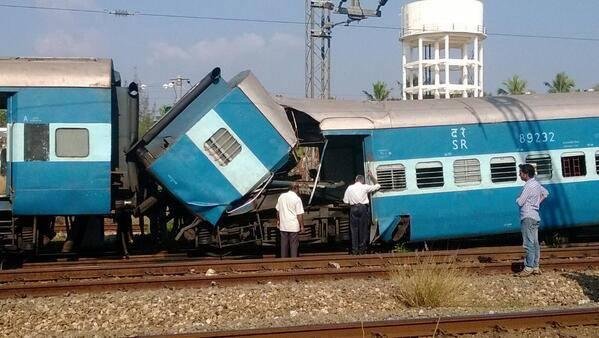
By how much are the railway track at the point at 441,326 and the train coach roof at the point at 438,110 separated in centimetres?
633

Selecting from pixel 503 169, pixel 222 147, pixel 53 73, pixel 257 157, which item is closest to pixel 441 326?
pixel 257 157

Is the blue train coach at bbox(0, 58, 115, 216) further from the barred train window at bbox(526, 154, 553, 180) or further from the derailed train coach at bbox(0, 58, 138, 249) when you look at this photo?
the barred train window at bbox(526, 154, 553, 180)

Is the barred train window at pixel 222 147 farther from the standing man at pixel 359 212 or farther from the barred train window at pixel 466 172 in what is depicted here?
the barred train window at pixel 466 172

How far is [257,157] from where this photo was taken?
13.1 meters

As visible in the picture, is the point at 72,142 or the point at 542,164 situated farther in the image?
the point at 542,164

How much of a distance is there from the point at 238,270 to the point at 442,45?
44509 mm

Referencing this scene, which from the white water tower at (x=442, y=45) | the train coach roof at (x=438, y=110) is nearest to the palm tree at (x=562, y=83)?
the white water tower at (x=442, y=45)

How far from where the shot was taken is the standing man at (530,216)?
11.2 metres

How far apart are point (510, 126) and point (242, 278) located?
Result: 6.59 meters

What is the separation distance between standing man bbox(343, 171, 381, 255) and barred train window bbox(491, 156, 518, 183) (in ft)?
8.04

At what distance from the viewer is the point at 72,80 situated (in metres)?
12.5

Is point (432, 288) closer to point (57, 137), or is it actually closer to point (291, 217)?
point (291, 217)

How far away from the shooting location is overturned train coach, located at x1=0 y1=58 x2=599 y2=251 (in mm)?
12414

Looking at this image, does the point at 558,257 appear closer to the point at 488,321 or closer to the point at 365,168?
the point at 365,168
